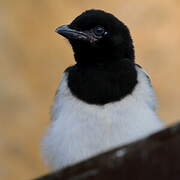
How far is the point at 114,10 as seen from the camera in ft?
15.6

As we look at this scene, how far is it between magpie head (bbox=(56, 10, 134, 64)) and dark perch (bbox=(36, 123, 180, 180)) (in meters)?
1.39

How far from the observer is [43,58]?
4.76m

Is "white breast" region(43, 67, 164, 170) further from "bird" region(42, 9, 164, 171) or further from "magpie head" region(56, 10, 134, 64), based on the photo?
"magpie head" region(56, 10, 134, 64)

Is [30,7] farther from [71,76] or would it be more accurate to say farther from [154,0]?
[71,76]

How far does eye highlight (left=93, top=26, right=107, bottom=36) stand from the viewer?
10.9ft

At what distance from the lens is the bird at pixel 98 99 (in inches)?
121

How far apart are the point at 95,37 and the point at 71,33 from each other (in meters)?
0.10

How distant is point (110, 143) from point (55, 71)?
5.61 feet

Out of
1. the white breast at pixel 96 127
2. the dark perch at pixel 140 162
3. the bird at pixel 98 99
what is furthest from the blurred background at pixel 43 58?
the dark perch at pixel 140 162

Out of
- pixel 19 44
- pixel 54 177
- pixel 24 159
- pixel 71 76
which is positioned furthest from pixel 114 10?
pixel 54 177

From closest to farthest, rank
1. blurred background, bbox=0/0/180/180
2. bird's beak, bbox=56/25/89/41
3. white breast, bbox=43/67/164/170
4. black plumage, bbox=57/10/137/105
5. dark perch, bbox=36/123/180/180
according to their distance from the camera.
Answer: dark perch, bbox=36/123/180/180, white breast, bbox=43/67/164/170, black plumage, bbox=57/10/137/105, bird's beak, bbox=56/25/89/41, blurred background, bbox=0/0/180/180

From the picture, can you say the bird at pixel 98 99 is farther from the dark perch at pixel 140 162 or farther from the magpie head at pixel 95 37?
the dark perch at pixel 140 162

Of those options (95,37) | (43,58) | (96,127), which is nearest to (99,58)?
(95,37)

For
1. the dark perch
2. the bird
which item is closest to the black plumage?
the bird
